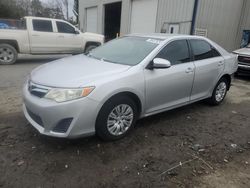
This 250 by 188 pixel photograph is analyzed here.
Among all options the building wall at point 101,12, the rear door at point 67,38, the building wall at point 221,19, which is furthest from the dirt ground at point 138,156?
the building wall at point 101,12

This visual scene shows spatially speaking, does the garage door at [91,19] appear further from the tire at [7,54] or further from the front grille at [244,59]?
the front grille at [244,59]

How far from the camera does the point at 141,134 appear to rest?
3820 millimetres

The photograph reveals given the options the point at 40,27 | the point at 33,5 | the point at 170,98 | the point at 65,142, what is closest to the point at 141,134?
the point at 170,98

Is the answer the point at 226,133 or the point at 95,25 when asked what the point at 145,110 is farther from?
the point at 95,25

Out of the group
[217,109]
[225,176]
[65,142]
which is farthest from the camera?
[217,109]

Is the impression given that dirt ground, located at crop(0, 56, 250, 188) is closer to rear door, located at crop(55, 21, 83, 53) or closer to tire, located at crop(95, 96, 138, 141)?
tire, located at crop(95, 96, 138, 141)

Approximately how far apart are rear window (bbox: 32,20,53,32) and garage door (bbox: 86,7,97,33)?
31.8ft

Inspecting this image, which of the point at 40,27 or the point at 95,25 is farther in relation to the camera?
the point at 95,25

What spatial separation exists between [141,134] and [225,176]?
1.38m

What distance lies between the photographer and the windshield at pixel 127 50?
3.83 metres

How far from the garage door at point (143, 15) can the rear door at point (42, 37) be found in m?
5.71

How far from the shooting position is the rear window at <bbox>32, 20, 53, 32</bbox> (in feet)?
32.0

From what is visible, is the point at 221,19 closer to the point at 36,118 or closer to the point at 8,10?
the point at 36,118

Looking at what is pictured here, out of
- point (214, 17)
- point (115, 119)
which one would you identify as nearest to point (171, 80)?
point (115, 119)
